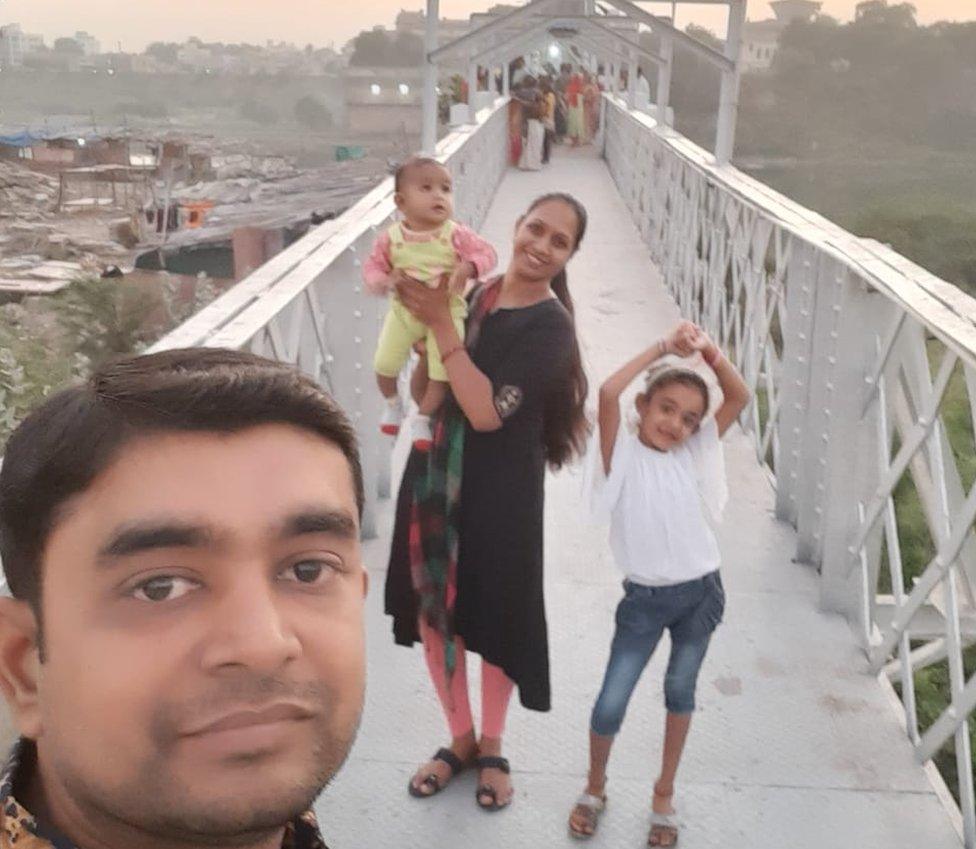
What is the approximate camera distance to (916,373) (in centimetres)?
281

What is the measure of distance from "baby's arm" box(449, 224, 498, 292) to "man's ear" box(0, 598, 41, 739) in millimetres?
1663

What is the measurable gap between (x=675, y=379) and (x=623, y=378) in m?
0.12

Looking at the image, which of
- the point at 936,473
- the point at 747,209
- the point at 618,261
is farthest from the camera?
the point at 618,261

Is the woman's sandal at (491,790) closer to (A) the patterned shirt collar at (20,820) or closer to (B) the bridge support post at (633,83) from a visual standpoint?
(A) the patterned shirt collar at (20,820)

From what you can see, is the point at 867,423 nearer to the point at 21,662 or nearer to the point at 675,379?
the point at 675,379

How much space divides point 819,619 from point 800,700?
1.57ft

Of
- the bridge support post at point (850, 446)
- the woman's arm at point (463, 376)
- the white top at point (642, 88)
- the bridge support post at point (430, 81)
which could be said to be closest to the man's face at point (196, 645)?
the woman's arm at point (463, 376)

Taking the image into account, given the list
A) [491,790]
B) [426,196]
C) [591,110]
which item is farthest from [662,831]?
[591,110]

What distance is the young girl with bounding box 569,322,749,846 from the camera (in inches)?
87.4

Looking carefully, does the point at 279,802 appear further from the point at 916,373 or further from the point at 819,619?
the point at 819,619

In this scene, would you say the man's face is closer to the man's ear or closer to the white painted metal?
the man's ear

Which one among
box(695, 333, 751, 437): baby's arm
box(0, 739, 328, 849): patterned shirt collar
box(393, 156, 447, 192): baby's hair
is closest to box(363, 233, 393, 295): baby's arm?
box(393, 156, 447, 192): baby's hair

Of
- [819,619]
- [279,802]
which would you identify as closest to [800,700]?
[819,619]

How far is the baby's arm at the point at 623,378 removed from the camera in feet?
7.08
